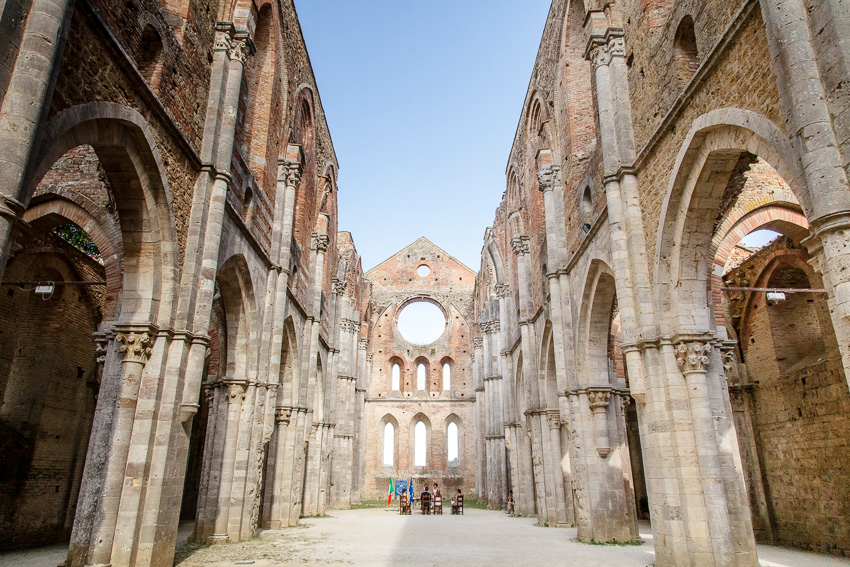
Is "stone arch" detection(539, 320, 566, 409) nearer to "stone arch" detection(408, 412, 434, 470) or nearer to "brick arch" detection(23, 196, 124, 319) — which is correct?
"brick arch" detection(23, 196, 124, 319)

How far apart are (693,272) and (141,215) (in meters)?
8.74

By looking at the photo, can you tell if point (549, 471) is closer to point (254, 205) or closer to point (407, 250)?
point (254, 205)

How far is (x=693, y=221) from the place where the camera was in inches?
348

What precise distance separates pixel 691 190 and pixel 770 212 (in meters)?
5.12

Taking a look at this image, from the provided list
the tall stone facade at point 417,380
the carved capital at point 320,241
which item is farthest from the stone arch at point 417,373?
the carved capital at point 320,241

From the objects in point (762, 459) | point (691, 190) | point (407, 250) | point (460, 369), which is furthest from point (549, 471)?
point (407, 250)

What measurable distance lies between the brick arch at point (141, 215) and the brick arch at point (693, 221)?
790 centimetres

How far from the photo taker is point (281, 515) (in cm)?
1568

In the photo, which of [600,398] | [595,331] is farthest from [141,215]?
A: [600,398]

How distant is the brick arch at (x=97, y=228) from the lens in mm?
9224

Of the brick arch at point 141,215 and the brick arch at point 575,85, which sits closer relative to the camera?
the brick arch at point 141,215

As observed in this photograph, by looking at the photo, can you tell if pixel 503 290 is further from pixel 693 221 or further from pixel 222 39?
pixel 222 39

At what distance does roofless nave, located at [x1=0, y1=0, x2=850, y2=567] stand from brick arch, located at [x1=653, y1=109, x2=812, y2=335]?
0.05 m

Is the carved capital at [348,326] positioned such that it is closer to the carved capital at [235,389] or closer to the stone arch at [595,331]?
the carved capital at [235,389]
